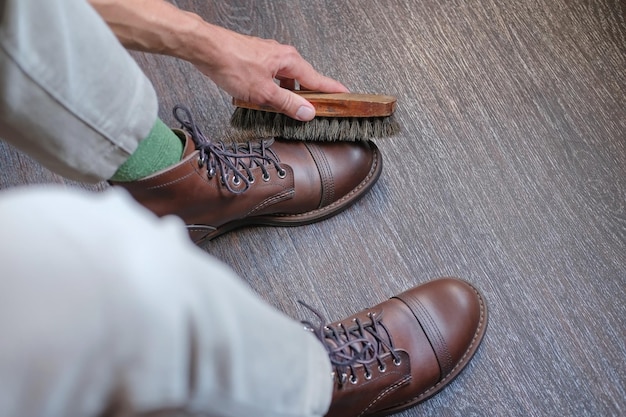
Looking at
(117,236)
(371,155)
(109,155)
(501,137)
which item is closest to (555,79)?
(501,137)

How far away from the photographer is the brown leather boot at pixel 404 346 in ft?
2.47

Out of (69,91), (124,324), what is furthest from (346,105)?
(124,324)

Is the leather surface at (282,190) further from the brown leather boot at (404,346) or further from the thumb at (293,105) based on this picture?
the brown leather boot at (404,346)

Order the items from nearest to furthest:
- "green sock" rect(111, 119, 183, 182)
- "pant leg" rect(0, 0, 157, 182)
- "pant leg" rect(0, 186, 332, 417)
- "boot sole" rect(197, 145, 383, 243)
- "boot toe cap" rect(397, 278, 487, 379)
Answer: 1. "pant leg" rect(0, 186, 332, 417)
2. "pant leg" rect(0, 0, 157, 182)
3. "green sock" rect(111, 119, 183, 182)
4. "boot toe cap" rect(397, 278, 487, 379)
5. "boot sole" rect(197, 145, 383, 243)

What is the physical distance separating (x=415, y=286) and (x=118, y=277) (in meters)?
0.62

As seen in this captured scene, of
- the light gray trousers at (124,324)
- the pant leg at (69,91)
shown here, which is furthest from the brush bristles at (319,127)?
the light gray trousers at (124,324)

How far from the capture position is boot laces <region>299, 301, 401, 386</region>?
74 centimetres

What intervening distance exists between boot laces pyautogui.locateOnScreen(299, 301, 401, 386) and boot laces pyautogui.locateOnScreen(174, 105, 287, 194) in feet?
0.76

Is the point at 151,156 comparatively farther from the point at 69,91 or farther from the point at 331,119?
the point at 331,119

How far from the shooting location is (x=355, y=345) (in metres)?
0.77

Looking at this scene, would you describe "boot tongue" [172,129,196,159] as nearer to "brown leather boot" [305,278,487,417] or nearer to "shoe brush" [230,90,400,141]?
"shoe brush" [230,90,400,141]

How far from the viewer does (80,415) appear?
0.37 m

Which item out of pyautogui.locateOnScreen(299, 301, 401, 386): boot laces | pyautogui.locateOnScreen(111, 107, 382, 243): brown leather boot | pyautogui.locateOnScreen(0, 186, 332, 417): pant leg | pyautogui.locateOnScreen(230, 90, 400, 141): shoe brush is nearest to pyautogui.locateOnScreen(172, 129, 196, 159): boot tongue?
pyautogui.locateOnScreen(111, 107, 382, 243): brown leather boot

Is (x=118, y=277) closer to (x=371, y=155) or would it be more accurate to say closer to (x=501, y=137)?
(x=371, y=155)
